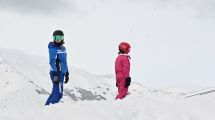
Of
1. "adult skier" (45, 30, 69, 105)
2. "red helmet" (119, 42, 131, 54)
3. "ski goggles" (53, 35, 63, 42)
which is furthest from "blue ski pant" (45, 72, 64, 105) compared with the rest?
"red helmet" (119, 42, 131, 54)

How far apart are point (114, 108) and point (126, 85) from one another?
2.79 metres

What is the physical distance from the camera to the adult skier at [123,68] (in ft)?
50.0

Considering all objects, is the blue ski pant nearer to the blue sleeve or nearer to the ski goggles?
the blue sleeve

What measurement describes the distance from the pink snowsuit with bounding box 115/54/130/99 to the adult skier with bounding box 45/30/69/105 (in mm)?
1811

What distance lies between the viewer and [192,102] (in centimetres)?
1450

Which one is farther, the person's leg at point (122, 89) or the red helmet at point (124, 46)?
the person's leg at point (122, 89)

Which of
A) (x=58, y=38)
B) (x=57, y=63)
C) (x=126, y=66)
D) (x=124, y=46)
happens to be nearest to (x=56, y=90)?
(x=57, y=63)

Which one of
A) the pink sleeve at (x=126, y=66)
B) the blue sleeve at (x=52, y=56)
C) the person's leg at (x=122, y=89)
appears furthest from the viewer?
the person's leg at (x=122, y=89)

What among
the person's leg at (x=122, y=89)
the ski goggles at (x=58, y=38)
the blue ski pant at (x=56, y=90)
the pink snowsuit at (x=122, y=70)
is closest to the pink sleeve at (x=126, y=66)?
the pink snowsuit at (x=122, y=70)

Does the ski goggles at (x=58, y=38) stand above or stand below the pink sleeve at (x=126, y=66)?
above

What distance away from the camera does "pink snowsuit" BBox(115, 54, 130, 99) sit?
15250 millimetres

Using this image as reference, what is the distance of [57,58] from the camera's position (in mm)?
14148

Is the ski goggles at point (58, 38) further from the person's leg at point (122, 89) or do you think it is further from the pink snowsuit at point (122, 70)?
the person's leg at point (122, 89)

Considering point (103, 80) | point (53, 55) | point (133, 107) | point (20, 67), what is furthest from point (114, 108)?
point (103, 80)
